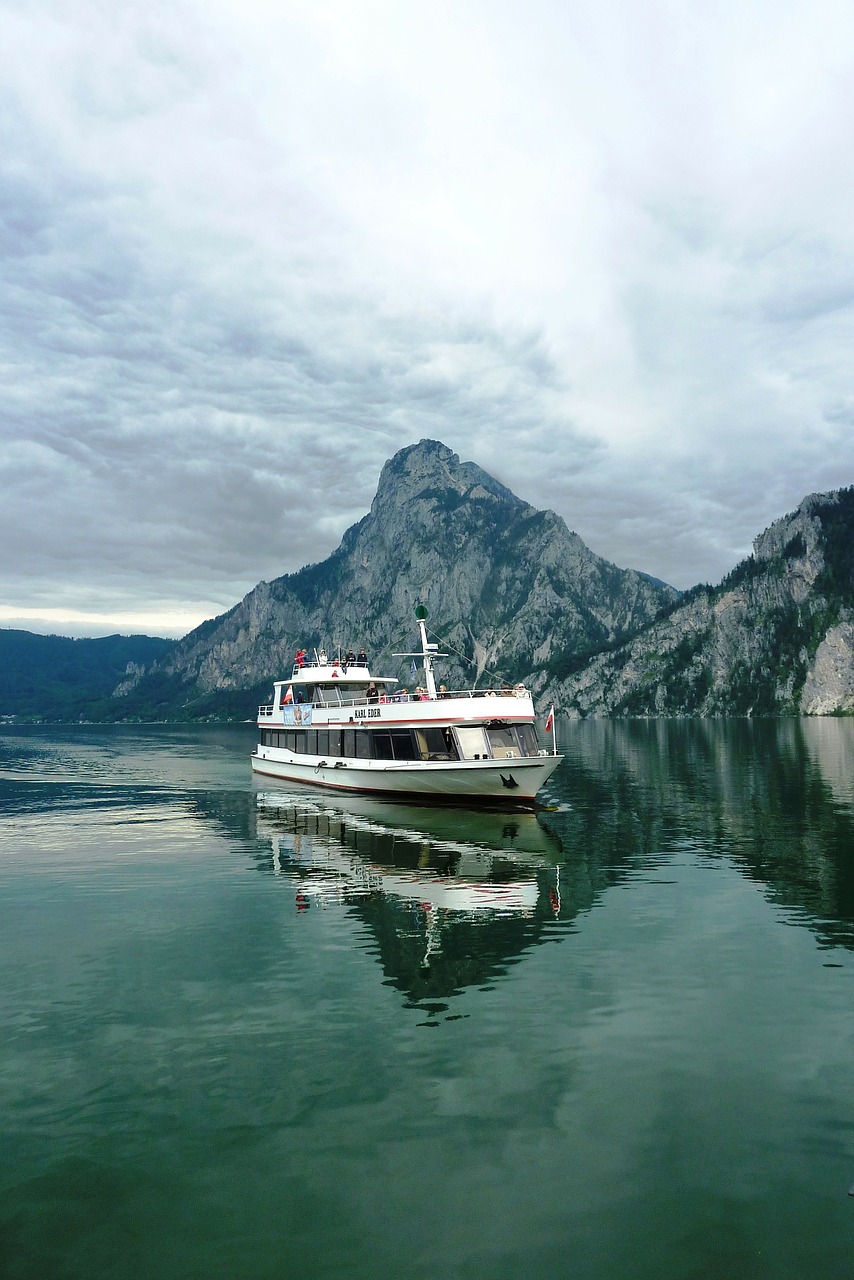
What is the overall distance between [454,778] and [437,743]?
112 inches

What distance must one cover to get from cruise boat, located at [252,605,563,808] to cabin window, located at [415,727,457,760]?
0.23ft

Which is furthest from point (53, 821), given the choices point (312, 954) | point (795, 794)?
point (795, 794)

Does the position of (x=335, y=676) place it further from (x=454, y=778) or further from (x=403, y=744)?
(x=454, y=778)

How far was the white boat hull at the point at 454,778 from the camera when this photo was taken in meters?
48.8

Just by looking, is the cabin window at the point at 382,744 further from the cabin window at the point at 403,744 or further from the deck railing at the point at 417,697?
the deck railing at the point at 417,697

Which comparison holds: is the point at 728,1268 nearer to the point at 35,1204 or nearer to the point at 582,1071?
the point at 582,1071

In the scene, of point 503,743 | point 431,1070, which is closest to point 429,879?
point 431,1070

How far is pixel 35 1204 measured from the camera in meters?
11.6

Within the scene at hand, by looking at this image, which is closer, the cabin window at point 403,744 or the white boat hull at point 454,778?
the white boat hull at point 454,778

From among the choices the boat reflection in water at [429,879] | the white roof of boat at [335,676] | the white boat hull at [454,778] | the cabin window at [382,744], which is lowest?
the boat reflection in water at [429,879]

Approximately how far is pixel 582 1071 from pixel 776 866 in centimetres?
2330

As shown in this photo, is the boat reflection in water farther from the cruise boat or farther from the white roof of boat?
the white roof of boat

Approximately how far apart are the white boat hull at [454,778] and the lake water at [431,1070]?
43.4ft

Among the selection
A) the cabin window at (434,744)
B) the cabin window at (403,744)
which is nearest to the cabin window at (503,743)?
the cabin window at (434,744)
